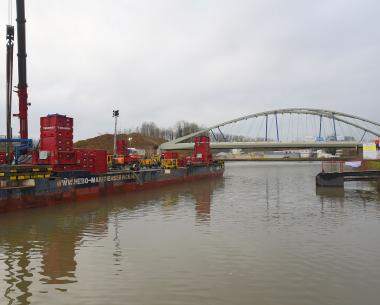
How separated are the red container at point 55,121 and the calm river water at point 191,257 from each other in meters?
8.07

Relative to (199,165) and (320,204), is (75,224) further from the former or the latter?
(199,165)

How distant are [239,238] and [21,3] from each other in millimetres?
31089

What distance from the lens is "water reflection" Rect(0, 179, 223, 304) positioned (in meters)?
11.2

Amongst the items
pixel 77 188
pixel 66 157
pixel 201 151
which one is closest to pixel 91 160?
pixel 66 157

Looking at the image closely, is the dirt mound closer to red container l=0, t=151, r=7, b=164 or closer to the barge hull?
the barge hull

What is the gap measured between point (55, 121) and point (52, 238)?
14.4m

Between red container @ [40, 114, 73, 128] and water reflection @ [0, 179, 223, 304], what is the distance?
6832mm

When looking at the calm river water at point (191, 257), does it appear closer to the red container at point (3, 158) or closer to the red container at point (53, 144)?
the red container at point (53, 144)

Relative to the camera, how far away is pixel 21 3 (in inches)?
1342

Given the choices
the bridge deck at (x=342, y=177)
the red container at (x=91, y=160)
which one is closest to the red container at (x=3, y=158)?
the red container at (x=91, y=160)

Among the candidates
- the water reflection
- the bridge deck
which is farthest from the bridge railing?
the water reflection

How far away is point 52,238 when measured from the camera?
57.1ft

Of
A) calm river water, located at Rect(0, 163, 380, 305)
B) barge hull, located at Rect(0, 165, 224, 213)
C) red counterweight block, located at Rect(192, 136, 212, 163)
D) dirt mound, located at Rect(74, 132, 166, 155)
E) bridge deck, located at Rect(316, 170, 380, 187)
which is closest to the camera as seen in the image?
calm river water, located at Rect(0, 163, 380, 305)

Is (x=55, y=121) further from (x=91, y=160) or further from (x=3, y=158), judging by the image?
(x=3, y=158)
